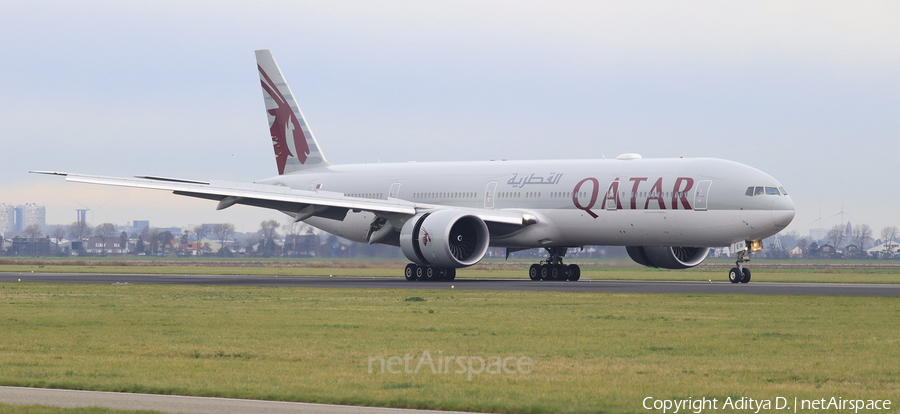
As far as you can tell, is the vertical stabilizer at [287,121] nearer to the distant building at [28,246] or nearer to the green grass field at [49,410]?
the green grass field at [49,410]

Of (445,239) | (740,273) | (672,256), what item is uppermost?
(445,239)

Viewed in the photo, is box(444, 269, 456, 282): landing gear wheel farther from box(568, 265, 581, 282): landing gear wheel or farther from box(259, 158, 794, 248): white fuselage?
box(568, 265, 581, 282): landing gear wheel

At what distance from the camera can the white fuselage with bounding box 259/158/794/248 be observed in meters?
38.5

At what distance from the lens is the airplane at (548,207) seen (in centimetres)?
3875

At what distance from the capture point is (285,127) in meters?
54.0

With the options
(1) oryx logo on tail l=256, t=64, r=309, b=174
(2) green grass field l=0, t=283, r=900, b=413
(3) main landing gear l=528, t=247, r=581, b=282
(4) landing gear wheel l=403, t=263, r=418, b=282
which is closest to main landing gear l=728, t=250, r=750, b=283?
(3) main landing gear l=528, t=247, r=581, b=282

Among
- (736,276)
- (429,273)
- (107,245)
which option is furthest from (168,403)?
(107,245)

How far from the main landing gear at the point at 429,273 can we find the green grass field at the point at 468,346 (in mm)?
11730

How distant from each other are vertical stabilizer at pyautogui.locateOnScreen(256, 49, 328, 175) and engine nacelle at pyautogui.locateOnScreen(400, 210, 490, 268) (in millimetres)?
14011

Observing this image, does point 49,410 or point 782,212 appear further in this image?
point 782,212

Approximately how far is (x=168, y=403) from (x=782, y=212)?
29407mm

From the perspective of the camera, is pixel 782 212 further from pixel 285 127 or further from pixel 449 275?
pixel 285 127

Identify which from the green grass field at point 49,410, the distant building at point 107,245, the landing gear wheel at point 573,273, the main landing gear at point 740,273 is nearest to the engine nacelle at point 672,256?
the landing gear wheel at point 573,273

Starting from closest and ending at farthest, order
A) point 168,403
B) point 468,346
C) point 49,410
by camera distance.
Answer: point 49,410 → point 168,403 → point 468,346
